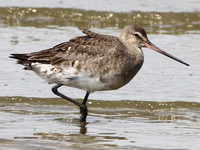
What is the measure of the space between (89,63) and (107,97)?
1737mm

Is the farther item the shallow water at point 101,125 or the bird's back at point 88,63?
the bird's back at point 88,63

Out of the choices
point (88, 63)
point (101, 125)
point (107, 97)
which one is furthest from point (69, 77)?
point (107, 97)

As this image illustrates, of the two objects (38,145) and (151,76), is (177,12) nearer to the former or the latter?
(151,76)

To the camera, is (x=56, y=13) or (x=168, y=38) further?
(x=56, y=13)

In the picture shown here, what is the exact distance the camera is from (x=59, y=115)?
8.71 metres

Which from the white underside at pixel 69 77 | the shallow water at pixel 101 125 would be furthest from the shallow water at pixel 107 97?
the white underside at pixel 69 77

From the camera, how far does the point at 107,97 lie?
9797mm

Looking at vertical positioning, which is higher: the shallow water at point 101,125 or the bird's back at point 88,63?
the bird's back at point 88,63

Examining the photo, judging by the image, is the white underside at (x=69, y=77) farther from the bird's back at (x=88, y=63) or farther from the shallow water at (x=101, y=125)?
the shallow water at (x=101, y=125)

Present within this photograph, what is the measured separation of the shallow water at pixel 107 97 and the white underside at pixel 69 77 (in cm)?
54

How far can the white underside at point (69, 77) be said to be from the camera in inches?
321

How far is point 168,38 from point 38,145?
775cm

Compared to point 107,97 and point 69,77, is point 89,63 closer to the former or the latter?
point 69,77

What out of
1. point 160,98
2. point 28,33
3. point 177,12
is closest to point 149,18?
point 177,12
